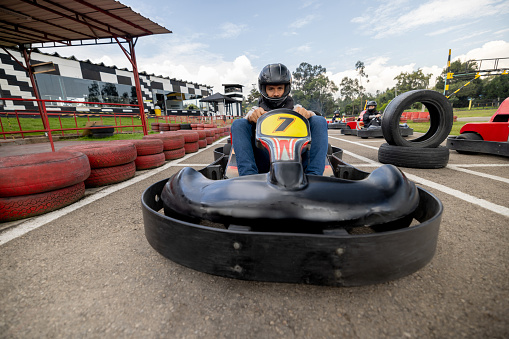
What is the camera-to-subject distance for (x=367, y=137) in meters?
8.50

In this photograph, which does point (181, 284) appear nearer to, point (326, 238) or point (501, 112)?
point (326, 238)

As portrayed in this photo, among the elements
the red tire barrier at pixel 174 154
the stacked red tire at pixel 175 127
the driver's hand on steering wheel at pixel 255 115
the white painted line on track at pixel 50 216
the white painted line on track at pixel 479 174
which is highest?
the driver's hand on steering wheel at pixel 255 115

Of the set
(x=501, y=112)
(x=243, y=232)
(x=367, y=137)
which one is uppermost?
(x=501, y=112)

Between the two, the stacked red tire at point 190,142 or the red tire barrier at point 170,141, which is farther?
the stacked red tire at point 190,142

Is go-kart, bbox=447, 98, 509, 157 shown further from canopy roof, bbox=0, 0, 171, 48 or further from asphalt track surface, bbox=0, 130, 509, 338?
canopy roof, bbox=0, 0, 171, 48

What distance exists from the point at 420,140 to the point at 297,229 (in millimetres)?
4109

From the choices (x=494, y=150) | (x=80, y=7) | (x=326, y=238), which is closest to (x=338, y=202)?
(x=326, y=238)

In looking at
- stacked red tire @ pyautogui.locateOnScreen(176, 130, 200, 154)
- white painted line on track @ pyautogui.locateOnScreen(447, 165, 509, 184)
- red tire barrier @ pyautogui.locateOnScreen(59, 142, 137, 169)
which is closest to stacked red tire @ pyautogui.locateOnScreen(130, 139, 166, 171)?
red tire barrier @ pyautogui.locateOnScreen(59, 142, 137, 169)

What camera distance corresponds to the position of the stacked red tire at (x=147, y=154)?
12.0ft

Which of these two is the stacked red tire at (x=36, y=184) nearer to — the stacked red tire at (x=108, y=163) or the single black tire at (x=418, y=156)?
the stacked red tire at (x=108, y=163)

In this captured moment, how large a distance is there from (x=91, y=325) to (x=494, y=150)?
5907mm

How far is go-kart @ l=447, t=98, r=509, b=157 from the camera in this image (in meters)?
3.91

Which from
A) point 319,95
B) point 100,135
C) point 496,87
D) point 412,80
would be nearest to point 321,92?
point 319,95

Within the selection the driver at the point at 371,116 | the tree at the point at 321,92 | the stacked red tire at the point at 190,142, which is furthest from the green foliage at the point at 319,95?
the stacked red tire at the point at 190,142
